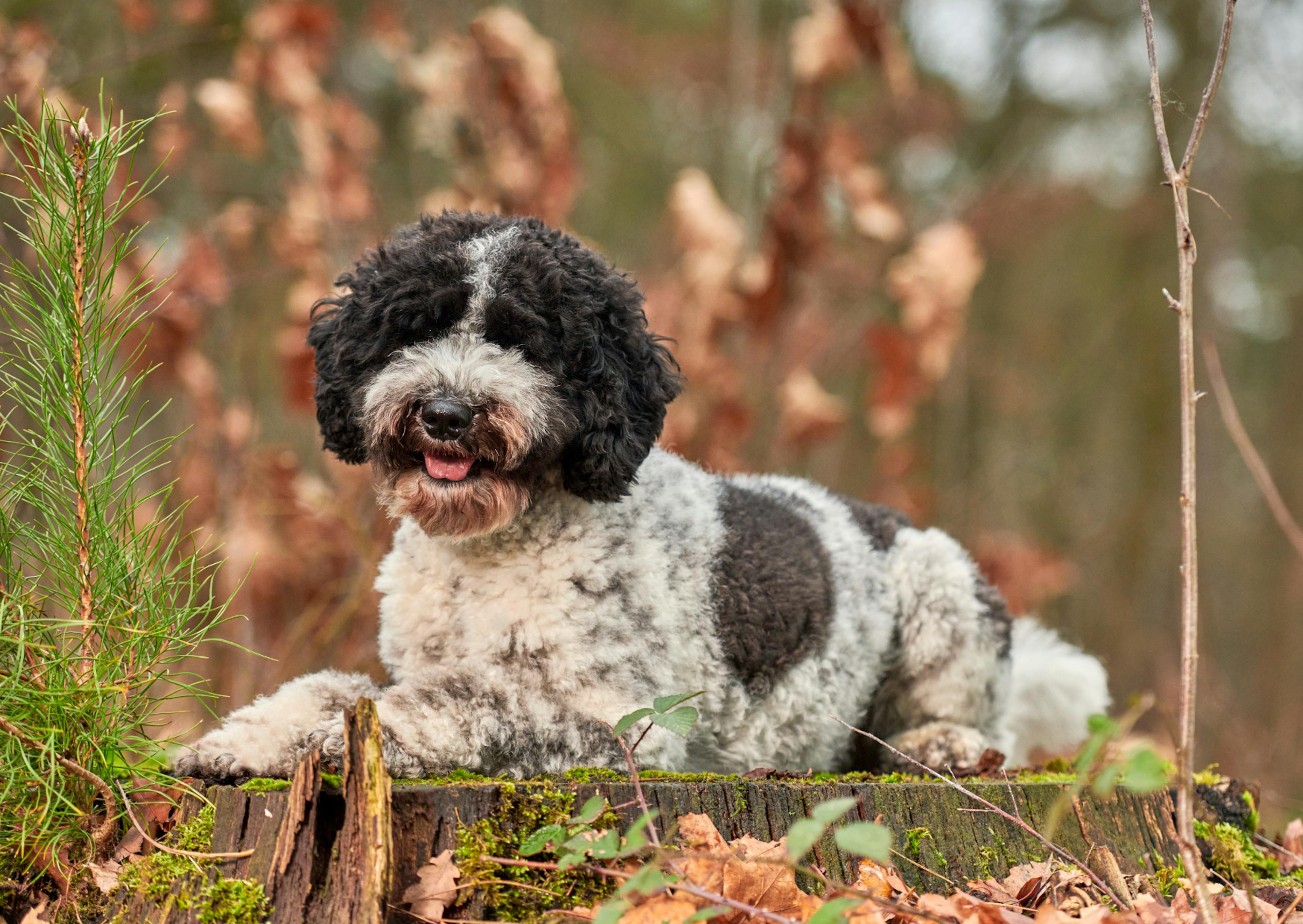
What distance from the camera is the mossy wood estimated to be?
2.48 m

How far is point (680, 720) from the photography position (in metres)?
2.71

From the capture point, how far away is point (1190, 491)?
2.30 metres

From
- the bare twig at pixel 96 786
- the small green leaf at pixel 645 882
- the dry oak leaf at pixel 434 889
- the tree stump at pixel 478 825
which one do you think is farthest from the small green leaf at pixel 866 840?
the bare twig at pixel 96 786

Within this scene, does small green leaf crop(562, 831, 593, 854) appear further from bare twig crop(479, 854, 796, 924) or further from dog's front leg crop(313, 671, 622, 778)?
dog's front leg crop(313, 671, 622, 778)

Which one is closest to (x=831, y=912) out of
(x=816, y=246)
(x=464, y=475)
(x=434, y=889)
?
(x=434, y=889)

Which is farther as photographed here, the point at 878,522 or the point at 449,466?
the point at 878,522

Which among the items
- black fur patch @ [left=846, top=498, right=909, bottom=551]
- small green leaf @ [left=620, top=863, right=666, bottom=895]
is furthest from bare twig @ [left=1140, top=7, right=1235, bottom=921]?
black fur patch @ [left=846, top=498, right=909, bottom=551]

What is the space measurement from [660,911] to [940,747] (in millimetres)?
2131

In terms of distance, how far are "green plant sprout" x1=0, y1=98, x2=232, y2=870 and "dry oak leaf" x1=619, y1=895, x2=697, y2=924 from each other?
124 centimetres

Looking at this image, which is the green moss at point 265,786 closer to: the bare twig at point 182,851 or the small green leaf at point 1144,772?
the bare twig at point 182,851

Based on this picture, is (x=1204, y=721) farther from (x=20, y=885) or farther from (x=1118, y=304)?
(x=20, y=885)

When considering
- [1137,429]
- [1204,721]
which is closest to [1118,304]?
[1137,429]

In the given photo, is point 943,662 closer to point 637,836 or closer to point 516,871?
point 516,871

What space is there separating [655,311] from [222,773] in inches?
203
